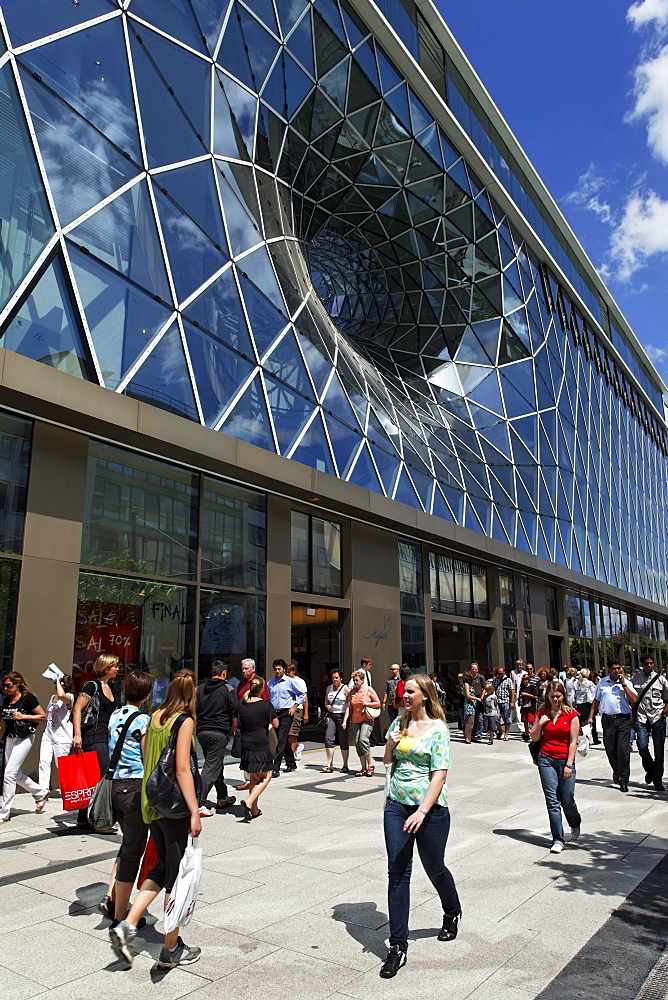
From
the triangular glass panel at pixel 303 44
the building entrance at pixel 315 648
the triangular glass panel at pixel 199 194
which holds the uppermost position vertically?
the triangular glass panel at pixel 303 44

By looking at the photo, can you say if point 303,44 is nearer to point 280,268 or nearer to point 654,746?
point 280,268

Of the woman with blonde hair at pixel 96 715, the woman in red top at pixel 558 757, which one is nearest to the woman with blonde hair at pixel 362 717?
the woman in red top at pixel 558 757

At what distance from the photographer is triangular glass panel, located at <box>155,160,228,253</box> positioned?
12305 millimetres

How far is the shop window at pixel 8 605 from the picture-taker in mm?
8953

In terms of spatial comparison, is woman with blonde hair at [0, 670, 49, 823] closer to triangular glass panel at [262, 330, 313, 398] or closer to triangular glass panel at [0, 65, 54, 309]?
triangular glass panel at [0, 65, 54, 309]

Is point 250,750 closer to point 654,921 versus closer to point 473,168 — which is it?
point 654,921

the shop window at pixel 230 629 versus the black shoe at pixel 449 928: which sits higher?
the shop window at pixel 230 629

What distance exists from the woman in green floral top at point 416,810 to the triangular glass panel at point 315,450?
9.91 metres

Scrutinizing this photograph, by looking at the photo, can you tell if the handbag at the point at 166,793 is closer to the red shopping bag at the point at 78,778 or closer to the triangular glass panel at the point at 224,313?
the red shopping bag at the point at 78,778

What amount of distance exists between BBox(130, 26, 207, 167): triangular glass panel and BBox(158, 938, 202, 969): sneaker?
11.5m

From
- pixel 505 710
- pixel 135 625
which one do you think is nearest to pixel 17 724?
pixel 135 625

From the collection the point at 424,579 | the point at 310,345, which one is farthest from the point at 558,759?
the point at 424,579

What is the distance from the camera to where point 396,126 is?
1967cm

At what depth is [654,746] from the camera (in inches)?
404
